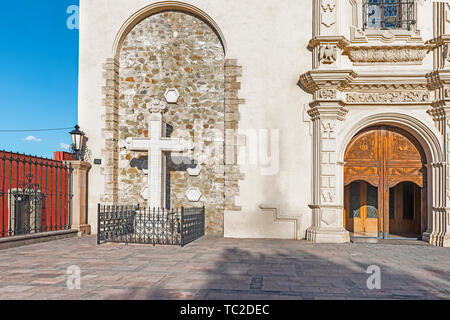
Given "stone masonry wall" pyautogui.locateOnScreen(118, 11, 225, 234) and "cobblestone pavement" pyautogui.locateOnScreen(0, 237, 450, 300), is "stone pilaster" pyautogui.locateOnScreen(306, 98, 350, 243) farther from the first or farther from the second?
"stone masonry wall" pyautogui.locateOnScreen(118, 11, 225, 234)

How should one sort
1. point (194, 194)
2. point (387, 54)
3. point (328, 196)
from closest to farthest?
point (328, 196)
point (387, 54)
point (194, 194)

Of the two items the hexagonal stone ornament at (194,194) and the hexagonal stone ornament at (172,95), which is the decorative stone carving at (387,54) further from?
the hexagonal stone ornament at (194,194)

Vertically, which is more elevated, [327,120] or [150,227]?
[327,120]

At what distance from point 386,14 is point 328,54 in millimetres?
2413

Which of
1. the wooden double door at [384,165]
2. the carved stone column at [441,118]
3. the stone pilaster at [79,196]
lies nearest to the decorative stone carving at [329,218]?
the wooden double door at [384,165]

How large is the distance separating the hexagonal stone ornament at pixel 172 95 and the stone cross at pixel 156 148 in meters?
1.30

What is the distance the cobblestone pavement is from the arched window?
5.98 m

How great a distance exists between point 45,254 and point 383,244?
25.1 ft

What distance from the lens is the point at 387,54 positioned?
31.8 ft

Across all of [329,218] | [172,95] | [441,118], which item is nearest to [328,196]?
[329,218]

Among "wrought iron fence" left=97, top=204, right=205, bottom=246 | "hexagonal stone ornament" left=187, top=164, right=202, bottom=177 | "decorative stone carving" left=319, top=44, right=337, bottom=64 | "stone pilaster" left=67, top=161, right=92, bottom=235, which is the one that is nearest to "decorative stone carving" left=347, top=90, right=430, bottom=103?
"decorative stone carving" left=319, top=44, right=337, bottom=64

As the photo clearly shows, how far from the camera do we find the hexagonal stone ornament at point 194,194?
10.5 m

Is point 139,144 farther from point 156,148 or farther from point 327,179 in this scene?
point 327,179

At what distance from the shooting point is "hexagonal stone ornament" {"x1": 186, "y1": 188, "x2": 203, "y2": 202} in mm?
10508
